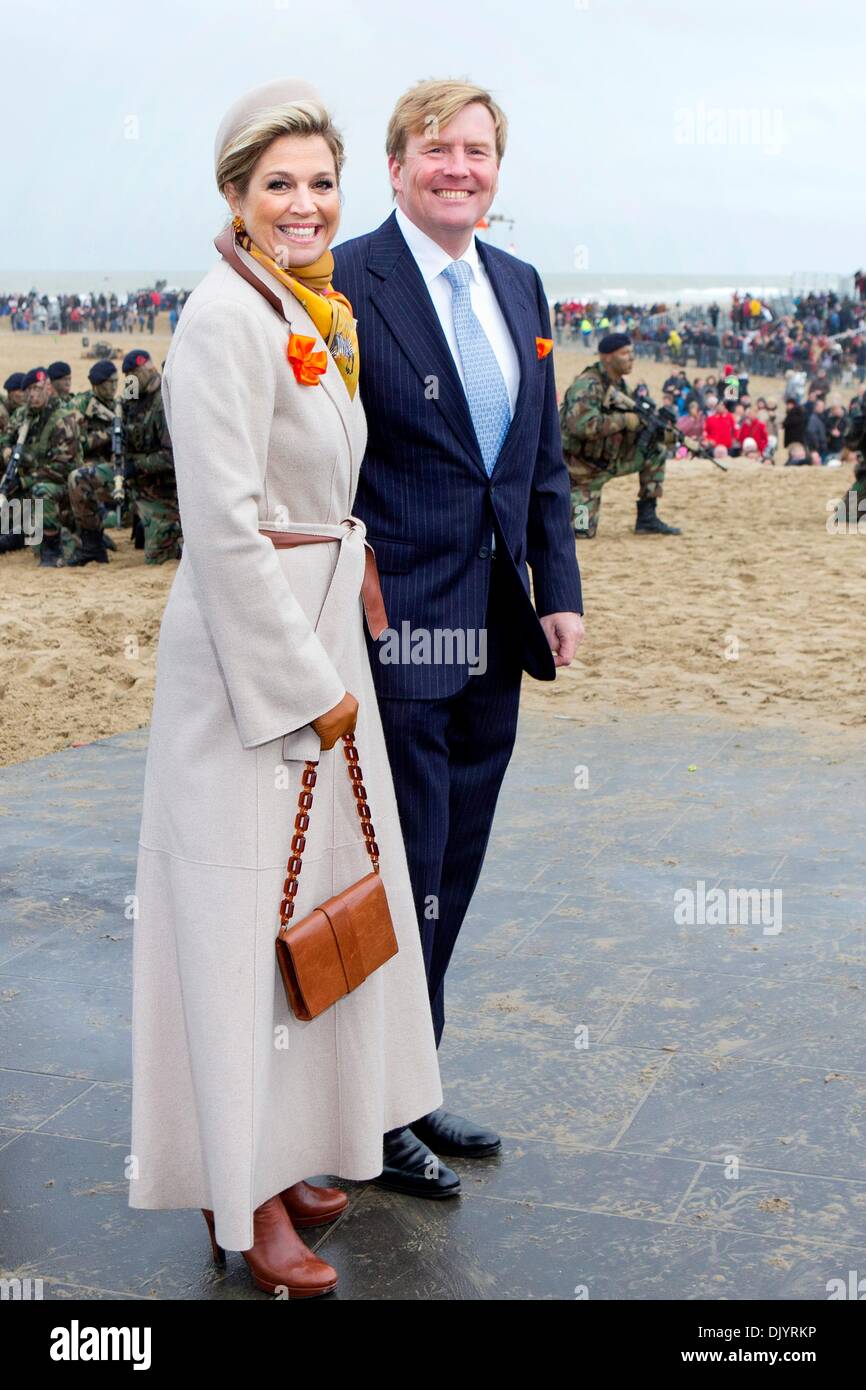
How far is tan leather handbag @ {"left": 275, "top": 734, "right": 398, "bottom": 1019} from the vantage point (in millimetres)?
2740

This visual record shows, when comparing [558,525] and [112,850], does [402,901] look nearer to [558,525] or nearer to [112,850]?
[558,525]

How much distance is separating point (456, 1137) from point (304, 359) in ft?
5.30

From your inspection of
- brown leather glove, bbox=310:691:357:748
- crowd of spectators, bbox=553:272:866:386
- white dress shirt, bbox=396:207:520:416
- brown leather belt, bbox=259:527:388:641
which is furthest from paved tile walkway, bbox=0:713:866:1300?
crowd of spectators, bbox=553:272:866:386

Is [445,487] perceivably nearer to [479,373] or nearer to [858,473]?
[479,373]

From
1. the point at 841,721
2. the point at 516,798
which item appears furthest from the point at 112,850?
the point at 841,721

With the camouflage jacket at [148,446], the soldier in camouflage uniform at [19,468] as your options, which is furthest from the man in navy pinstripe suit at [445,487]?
the soldier in camouflage uniform at [19,468]

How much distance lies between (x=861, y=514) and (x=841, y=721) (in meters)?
7.31

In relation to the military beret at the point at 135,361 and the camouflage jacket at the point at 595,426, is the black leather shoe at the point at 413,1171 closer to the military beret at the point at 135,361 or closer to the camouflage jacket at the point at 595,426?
the military beret at the point at 135,361

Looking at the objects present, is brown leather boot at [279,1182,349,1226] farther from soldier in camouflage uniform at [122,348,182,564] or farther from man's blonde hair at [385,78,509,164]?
soldier in camouflage uniform at [122,348,182,564]

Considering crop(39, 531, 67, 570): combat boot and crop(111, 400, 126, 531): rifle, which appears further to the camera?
crop(39, 531, 67, 570): combat boot

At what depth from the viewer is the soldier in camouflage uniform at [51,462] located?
44.2 ft

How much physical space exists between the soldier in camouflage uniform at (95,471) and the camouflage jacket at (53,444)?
0.12 meters

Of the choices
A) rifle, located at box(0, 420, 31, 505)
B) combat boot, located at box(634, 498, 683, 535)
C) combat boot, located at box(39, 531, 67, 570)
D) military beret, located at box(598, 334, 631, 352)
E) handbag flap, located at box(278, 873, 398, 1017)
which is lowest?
combat boot, located at box(39, 531, 67, 570)

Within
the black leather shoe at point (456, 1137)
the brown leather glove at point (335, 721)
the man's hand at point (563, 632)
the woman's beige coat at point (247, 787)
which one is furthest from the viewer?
the man's hand at point (563, 632)
